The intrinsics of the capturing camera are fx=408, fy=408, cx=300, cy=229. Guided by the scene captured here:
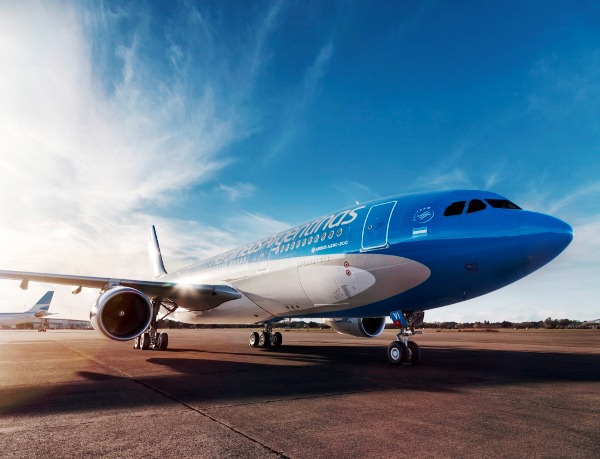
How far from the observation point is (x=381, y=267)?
896cm

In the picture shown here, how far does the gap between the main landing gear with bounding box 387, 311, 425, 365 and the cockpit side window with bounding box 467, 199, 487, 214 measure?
9.09 feet

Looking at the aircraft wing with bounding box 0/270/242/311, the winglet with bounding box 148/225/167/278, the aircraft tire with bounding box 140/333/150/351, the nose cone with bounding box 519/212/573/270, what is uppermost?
the winglet with bounding box 148/225/167/278

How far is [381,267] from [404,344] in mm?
1963

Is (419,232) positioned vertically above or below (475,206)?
below

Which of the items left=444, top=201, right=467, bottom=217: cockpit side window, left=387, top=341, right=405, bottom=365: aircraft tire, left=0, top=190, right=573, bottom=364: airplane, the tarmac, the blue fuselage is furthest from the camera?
left=387, top=341, right=405, bottom=365: aircraft tire

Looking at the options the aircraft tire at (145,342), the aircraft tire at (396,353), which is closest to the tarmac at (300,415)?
the aircraft tire at (396,353)

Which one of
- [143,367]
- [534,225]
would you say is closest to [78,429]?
→ [143,367]

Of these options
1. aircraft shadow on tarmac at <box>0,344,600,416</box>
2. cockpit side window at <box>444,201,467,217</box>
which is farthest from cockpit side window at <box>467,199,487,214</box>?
aircraft shadow on tarmac at <box>0,344,600,416</box>

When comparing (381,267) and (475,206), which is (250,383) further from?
(475,206)

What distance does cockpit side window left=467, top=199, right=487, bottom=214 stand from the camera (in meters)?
8.22

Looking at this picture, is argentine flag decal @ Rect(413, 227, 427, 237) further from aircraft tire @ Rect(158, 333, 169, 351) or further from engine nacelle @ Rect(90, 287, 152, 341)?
aircraft tire @ Rect(158, 333, 169, 351)

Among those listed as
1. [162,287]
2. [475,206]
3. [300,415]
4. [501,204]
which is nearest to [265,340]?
[162,287]

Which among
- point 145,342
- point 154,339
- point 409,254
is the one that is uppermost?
point 409,254

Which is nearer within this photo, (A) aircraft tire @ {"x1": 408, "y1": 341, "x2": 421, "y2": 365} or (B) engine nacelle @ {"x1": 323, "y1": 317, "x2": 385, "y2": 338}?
(A) aircraft tire @ {"x1": 408, "y1": 341, "x2": 421, "y2": 365}
